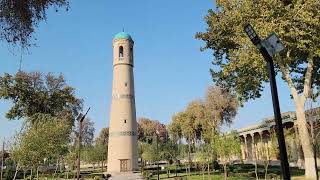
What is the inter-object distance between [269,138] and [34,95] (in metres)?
31.2

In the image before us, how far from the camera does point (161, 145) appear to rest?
224 ft

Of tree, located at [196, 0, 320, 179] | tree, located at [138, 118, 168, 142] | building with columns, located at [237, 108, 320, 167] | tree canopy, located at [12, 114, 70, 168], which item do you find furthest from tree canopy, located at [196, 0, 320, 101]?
tree, located at [138, 118, 168, 142]

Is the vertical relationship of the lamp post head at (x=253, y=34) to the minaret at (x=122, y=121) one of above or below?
below

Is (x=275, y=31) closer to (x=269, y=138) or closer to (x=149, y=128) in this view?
(x=269, y=138)

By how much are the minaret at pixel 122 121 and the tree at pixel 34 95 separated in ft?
19.6

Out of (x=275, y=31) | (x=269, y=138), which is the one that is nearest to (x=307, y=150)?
(x=275, y=31)

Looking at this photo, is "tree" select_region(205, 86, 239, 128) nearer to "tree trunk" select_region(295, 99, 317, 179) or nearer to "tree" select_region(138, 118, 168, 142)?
"tree trunk" select_region(295, 99, 317, 179)

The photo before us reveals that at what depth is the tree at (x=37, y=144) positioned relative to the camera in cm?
2819

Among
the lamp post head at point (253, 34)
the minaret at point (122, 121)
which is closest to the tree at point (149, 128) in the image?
the minaret at point (122, 121)

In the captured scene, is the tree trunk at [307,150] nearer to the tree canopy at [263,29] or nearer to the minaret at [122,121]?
the tree canopy at [263,29]

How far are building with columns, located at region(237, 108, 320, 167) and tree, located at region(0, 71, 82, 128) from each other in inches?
989

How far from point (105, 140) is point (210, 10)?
210ft

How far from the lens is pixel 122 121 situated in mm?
51500

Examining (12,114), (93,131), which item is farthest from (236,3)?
(93,131)
